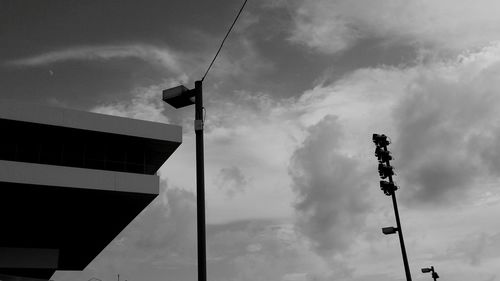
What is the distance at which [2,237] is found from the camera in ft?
93.8

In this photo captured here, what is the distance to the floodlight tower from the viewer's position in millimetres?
18075

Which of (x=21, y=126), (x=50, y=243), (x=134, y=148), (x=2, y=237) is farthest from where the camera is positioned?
(x=50, y=243)

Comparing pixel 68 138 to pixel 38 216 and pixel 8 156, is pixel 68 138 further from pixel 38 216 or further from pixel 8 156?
pixel 38 216

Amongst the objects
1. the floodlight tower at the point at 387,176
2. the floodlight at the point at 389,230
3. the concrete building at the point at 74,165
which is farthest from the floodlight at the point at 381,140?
the concrete building at the point at 74,165

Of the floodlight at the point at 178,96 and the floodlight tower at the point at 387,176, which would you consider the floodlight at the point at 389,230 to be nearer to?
the floodlight tower at the point at 387,176

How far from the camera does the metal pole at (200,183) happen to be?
827 cm

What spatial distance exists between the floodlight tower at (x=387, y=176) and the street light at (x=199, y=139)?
36.1 ft

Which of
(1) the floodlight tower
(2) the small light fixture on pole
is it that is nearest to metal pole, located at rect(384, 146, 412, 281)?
(1) the floodlight tower

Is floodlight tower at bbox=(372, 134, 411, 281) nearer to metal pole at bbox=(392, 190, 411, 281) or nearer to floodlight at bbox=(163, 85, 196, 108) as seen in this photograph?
metal pole at bbox=(392, 190, 411, 281)

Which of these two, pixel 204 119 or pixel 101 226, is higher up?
pixel 101 226

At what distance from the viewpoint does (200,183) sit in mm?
8898

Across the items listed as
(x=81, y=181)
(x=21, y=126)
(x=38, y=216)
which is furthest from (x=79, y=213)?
(x=21, y=126)

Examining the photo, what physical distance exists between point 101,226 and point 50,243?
4.66 m

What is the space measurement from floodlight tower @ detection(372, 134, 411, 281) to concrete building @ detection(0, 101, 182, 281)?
34.1 ft
